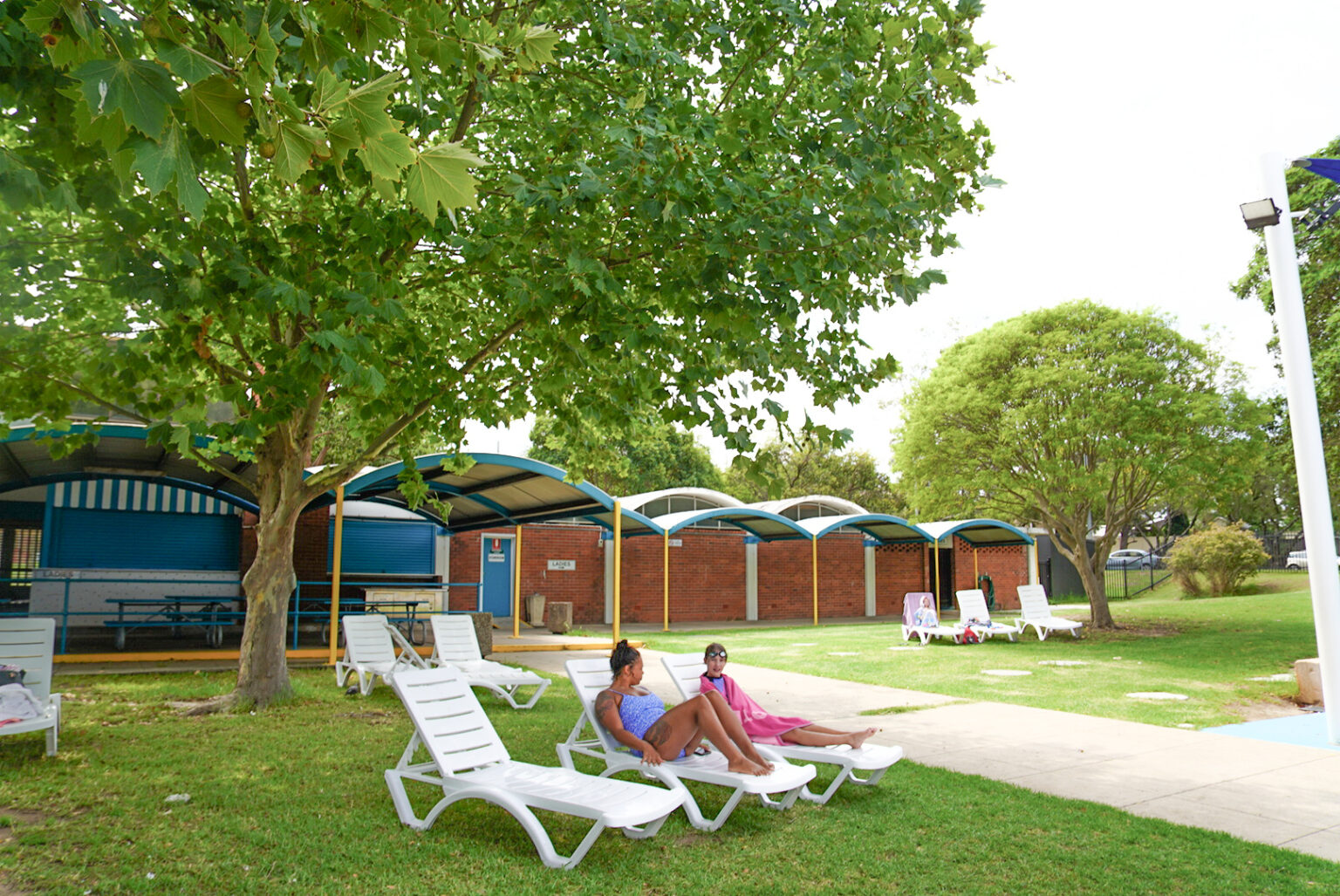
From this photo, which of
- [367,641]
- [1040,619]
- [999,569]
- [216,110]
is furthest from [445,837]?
[999,569]

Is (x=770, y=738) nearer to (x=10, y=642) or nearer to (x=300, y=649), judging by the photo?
(x=10, y=642)

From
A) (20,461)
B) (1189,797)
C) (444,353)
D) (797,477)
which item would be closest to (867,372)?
(1189,797)

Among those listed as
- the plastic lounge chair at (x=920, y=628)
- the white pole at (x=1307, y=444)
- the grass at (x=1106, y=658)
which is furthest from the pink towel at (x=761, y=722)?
the plastic lounge chair at (x=920, y=628)

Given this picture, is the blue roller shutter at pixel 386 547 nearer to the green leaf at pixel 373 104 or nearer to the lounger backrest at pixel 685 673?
the lounger backrest at pixel 685 673

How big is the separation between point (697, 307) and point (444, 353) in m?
4.76

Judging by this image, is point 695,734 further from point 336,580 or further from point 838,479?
point 838,479

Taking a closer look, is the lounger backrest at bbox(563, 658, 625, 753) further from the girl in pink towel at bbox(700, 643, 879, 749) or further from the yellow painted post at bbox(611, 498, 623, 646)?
the yellow painted post at bbox(611, 498, 623, 646)

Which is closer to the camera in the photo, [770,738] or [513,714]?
[770,738]

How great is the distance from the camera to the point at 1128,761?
7.23 metres

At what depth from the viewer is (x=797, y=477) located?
45938 millimetres

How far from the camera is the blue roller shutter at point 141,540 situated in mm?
16438

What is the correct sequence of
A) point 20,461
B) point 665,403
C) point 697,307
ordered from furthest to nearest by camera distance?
point 20,461, point 665,403, point 697,307

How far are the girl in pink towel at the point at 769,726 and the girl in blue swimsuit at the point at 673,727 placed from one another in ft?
0.66

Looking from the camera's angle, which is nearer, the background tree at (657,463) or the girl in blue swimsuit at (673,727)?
the girl in blue swimsuit at (673,727)
